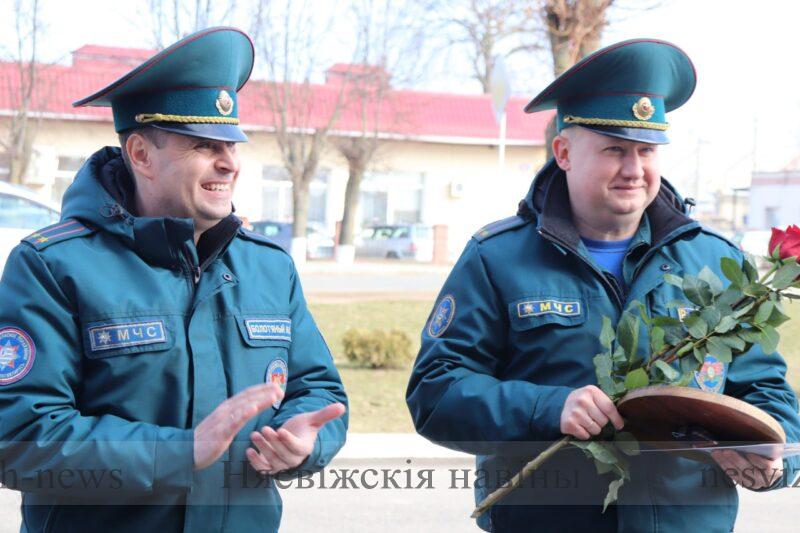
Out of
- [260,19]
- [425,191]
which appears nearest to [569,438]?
[260,19]

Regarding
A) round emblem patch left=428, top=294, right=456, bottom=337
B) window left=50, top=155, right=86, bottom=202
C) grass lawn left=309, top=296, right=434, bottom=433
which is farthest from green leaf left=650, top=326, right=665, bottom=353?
window left=50, top=155, right=86, bottom=202

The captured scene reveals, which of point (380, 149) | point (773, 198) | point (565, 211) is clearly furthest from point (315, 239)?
point (773, 198)

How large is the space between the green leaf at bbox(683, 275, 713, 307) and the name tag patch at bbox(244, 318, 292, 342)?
986mm

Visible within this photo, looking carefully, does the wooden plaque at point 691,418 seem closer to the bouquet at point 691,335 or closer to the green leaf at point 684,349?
the bouquet at point 691,335

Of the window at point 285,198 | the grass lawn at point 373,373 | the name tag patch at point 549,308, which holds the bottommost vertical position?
the grass lawn at point 373,373

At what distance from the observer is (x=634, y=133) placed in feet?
9.16

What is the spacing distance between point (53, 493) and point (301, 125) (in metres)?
28.6

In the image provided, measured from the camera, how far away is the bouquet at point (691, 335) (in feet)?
8.04

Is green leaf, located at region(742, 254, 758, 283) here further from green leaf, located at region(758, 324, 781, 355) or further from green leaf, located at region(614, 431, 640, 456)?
green leaf, located at region(614, 431, 640, 456)

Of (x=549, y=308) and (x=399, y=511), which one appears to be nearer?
(x=549, y=308)

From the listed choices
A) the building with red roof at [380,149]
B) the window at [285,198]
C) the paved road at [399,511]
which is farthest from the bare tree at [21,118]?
the paved road at [399,511]

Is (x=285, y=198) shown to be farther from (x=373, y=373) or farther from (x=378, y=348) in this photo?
(x=373, y=373)

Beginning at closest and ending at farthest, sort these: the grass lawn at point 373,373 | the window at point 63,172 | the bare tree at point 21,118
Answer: the grass lawn at point 373,373 < the bare tree at point 21,118 < the window at point 63,172

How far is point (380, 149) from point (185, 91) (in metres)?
31.9
